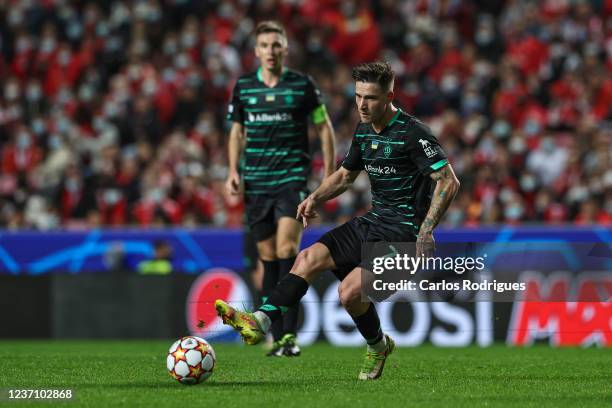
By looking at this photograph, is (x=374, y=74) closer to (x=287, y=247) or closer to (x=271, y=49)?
(x=271, y=49)

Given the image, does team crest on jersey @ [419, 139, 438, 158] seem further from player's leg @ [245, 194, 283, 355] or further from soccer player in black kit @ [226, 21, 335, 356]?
player's leg @ [245, 194, 283, 355]

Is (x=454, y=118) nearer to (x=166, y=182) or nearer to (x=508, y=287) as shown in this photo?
(x=166, y=182)

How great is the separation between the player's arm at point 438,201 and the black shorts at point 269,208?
94.0 inches

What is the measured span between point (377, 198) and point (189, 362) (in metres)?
1.62

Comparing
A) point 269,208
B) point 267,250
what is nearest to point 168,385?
point 267,250

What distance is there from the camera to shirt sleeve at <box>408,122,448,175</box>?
295 inches

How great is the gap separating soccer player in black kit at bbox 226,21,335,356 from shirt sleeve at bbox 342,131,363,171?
173 centimetres

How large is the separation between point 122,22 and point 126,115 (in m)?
2.82

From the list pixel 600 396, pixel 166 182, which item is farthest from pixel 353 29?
pixel 600 396

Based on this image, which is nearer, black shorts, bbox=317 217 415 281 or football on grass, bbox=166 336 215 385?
football on grass, bbox=166 336 215 385

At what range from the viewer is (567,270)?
8.12 m

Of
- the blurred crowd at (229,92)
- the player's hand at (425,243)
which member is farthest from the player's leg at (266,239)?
the blurred crowd at (229,92)

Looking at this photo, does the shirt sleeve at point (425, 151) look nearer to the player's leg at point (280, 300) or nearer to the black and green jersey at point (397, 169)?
the black and green jersey at point (397, 169)

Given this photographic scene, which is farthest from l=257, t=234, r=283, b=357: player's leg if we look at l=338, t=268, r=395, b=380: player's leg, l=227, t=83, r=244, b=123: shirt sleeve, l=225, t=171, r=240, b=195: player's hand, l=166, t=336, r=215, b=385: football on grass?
l=166, t=336, r=215, b=385: football on grass
